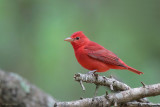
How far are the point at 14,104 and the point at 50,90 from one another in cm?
194

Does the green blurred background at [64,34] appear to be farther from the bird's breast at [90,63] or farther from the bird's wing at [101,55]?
the bird's breast at [90,63]

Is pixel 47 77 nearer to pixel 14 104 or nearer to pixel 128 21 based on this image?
pixel 14 104

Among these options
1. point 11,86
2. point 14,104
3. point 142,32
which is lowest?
point 14,104

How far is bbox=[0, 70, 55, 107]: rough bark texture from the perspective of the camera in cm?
407

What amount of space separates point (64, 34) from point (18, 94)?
6.33 feet

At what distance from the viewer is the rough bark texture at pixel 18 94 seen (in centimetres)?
407

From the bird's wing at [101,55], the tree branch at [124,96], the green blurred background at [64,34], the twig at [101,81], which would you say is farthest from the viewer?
the green blurred background at [64,34]

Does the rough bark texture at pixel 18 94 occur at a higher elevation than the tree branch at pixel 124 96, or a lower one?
higher

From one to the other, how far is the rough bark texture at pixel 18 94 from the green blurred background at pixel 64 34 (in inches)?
48.9

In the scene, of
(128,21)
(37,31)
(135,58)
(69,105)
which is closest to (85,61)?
(69,105)

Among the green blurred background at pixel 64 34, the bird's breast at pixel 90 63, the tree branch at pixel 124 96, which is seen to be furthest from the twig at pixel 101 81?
the green blurred background at pixel 64 34

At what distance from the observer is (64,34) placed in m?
5.71

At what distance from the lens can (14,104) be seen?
4.13 meters

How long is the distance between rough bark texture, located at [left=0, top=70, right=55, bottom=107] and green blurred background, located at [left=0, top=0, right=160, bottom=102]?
124 centimetres
